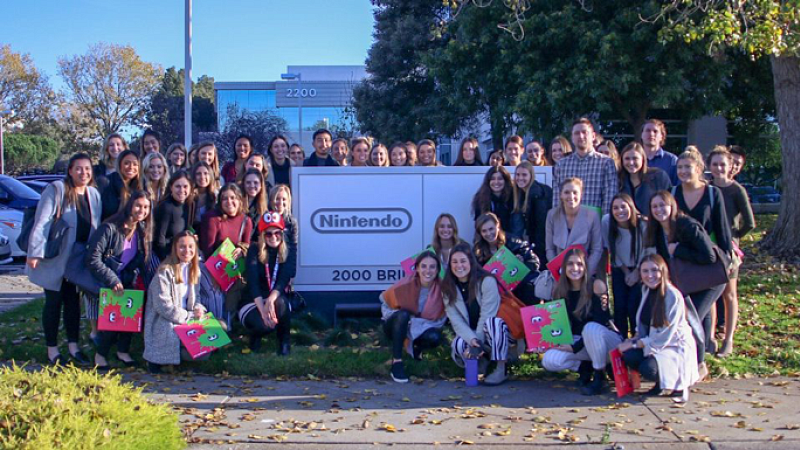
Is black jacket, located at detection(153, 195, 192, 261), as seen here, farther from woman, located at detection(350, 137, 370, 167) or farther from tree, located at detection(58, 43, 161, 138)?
tree, located at detection(58, 43, 161, 138)

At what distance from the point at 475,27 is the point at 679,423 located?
52.2 feet

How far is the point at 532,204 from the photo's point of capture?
7.95 meters

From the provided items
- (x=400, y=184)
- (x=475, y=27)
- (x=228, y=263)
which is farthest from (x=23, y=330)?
(x=475, y=27)

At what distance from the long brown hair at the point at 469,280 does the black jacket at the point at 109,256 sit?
2816 mm

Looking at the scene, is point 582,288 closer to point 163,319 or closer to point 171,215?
point 163,319

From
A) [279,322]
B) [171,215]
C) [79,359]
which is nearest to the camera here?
[79,359]

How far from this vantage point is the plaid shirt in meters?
7.67

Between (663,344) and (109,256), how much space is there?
479 cm

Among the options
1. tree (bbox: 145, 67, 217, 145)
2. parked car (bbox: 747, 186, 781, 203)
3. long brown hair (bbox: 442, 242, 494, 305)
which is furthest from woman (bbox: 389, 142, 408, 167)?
tree (bbox: 145, 67, 217, 145)

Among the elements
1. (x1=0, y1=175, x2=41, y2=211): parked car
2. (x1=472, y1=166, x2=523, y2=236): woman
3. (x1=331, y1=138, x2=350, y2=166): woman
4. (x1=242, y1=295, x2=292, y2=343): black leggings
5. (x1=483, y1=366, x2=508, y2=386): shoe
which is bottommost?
(x1=483, y1=366, x2=508, y2=386): shoe

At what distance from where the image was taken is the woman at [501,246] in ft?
24.2

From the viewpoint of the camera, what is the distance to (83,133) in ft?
183

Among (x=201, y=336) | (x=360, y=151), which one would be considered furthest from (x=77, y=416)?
(x=360, y=151)

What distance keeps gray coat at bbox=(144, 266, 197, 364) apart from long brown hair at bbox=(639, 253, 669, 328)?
3.98 m
